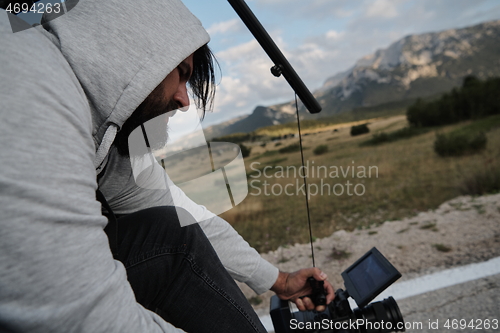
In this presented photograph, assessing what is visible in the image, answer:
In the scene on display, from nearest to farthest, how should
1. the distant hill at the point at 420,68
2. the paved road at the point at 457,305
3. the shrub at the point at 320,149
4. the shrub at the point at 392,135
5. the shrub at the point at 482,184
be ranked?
1. the paved road at the point at 457,305
2. the shrub at the point at 482,184
3. the shrub at the point at 320,149
4. the shrub at the point at 392,135
5. the distant hill at the point at 420,68

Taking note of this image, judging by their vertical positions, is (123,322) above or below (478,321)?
above

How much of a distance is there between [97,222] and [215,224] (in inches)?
30.7

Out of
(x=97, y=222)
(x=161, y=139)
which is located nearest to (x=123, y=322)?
(x=97, y=222)

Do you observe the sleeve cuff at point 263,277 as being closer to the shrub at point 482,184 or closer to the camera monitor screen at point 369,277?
the camera monitor screen at point 369,277

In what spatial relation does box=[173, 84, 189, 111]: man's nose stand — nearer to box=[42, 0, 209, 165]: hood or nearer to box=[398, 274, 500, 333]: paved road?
box=[42, 0, 209, 165]: hood

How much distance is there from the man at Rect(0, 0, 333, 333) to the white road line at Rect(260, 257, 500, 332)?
3.19 feet

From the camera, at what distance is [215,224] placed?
4.60 feet

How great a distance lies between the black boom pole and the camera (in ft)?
3.79

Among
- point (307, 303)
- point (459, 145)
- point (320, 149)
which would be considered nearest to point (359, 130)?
point (320, 149)

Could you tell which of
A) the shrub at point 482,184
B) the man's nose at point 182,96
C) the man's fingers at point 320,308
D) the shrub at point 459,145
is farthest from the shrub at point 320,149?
the man's nose at point 182,96

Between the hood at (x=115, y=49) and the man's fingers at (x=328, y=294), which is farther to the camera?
the man's fingers at (x=328, y=294)

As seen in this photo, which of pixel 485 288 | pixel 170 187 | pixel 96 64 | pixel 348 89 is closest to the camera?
pixel 96 64

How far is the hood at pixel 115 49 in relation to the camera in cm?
77

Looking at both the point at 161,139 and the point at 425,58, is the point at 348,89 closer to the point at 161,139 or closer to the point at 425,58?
the point at 425,58
